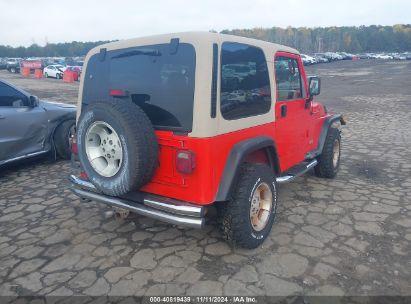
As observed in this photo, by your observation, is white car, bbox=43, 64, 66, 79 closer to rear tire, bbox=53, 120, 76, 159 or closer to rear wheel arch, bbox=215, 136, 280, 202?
rear tire, bbox=53, 120, 76, 159

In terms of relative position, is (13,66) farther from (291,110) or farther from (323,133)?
(291,110)

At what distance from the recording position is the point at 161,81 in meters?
3.02

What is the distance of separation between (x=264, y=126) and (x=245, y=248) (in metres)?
1.27

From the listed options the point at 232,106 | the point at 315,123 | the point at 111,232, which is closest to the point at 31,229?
the point at 111,232

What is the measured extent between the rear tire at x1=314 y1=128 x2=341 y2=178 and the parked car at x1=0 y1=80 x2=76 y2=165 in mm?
4494

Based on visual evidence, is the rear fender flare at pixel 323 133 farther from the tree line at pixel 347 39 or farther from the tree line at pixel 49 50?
the tree line at pixel 347 39

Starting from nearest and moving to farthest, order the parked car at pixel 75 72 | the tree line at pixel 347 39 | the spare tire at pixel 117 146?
the spare tire at pixel 117 146 → the parked car at pixel 75 72 → the tree line at pixel 347 39

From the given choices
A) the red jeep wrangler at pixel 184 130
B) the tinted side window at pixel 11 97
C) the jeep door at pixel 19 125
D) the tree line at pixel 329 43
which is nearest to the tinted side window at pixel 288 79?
the red jeep wrangler at pixel 184 130

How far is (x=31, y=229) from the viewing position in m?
3.92

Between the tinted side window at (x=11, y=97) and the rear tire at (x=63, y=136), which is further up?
the tinted side window at (x=11, y=97)

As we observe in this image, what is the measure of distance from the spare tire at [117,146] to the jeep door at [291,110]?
5.28 feet

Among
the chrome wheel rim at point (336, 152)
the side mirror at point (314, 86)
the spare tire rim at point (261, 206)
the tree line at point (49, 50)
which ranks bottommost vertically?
the spare tire rim at point (261, 206)

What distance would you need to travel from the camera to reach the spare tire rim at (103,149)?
2992 millimetres

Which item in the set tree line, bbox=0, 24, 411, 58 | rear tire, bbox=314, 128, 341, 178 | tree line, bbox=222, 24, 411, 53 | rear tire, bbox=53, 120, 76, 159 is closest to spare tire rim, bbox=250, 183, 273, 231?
rear tire, bbox=314, 128, 341, 178
